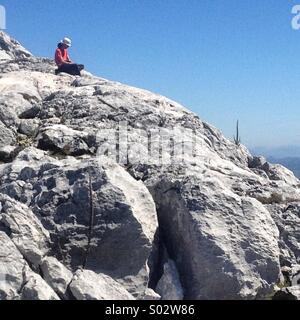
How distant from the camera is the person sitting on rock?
3934cm

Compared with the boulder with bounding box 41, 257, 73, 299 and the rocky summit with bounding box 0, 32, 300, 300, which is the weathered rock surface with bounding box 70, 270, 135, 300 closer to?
the rocky summit with bounding box 0, 32, 300, 300

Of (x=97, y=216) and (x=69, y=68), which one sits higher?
(x=69, y=68)

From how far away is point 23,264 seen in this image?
43.2ft

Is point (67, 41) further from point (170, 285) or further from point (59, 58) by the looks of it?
point (170, 285)

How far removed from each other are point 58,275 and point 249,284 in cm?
611

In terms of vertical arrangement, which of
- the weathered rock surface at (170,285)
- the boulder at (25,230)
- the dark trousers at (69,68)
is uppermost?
the dark trousers at (69,68)

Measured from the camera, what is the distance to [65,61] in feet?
132

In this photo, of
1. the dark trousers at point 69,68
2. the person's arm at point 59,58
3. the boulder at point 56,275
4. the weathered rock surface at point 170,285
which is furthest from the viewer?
the person's arm at point 59,58

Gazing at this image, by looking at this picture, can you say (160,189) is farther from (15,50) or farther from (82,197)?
(15,50)

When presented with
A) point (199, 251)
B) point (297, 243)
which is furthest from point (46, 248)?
point (297, 243)

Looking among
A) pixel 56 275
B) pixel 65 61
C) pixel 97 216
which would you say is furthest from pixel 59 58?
pixel 56 275

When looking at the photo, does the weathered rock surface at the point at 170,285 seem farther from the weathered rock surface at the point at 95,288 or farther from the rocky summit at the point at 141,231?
the weathered rock surface at the point at 95,288

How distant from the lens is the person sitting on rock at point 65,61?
1549 inches

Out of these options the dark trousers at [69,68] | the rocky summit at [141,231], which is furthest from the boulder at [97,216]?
the dark trousers at [69,68]
